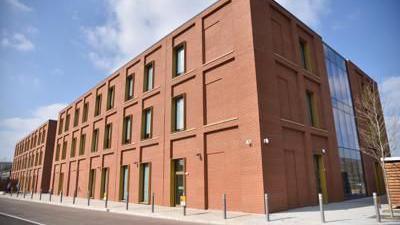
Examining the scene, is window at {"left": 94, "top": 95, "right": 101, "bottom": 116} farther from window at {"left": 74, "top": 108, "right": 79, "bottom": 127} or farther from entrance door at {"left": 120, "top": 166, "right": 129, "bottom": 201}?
entrance door at {"left": 120, "top": 166, "right": 129, "bottom": 201}

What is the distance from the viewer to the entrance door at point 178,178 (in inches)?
730

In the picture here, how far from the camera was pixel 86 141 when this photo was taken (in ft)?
108

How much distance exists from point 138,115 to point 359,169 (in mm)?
18984

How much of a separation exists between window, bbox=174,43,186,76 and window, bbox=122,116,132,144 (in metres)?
7.19

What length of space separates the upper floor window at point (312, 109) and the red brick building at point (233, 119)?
0.24ft

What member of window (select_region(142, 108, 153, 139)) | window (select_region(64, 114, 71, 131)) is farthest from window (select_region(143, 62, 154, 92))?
window (select_region(64, 114, 71, 131))

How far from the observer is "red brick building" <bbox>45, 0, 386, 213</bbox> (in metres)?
15.0

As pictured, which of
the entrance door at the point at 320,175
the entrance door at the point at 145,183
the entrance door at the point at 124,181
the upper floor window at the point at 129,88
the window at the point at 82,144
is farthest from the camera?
the window at the point at 82,144

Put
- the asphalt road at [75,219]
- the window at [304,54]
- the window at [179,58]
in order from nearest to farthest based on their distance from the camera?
the asphalt road at [75,219], the window at [179,58], the window at [304,54]

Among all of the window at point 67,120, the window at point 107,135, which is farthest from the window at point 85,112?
the window at point 107,135

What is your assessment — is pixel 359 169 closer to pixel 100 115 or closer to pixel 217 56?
pixel 217 56

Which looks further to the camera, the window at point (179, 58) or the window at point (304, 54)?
the window at point (304, 54)

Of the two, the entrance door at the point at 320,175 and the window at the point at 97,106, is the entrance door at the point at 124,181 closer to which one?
the window at the point at 97,106

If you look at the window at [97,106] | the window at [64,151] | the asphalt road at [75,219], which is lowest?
the asphalt road at [75,219]
